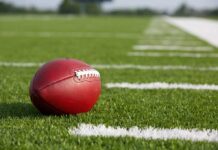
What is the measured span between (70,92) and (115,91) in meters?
1.30

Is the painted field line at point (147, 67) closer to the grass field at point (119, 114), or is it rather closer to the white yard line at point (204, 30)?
the grass field at point (119, 114)

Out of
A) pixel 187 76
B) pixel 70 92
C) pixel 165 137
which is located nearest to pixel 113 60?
pixel 187 76

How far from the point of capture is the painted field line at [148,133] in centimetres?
268

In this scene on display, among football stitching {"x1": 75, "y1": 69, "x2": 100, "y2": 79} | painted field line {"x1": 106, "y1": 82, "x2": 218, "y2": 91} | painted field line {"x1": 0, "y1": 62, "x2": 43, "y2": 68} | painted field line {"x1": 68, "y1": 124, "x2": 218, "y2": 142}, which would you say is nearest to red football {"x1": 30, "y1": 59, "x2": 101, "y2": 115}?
football stitching {"x1": 75, "y1": 69, "x2": 100, "y2": 79}

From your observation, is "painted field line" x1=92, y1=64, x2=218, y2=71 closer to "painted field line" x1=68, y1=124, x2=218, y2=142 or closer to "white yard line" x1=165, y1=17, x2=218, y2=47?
"painted field line" x1=68, y1=124, x2=218, y2=142

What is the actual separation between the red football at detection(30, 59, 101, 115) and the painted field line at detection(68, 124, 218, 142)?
0.90 feet

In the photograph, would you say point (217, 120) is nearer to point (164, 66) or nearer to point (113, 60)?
point (164, 66)

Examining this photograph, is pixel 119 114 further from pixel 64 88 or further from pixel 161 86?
pixel 161 86

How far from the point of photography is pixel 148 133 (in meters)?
2.78

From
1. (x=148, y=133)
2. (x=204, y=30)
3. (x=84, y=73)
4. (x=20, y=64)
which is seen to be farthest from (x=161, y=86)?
(x=204, y=30)

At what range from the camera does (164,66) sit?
6.50 metres

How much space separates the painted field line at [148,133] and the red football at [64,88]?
0.90 ft

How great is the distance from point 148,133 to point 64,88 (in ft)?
2.33

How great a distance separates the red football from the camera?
3.14 m
